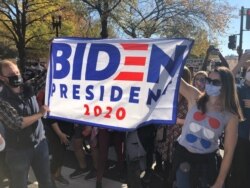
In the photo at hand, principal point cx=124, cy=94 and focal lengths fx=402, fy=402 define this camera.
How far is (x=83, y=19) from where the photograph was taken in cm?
2214

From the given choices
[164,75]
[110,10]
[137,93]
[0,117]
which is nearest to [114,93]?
[137,93]

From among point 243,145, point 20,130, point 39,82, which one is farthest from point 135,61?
point 39,82

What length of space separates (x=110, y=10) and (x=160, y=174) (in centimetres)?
1609

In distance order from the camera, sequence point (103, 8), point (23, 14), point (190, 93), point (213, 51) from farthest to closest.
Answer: point (23, 14)
point (103, 8)
point (213, 51)
point (190, 93)

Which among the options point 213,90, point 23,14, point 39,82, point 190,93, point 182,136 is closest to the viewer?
point 213,90

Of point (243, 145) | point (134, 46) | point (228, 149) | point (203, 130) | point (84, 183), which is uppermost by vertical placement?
point (134, 46)

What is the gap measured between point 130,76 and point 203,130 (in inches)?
41.1

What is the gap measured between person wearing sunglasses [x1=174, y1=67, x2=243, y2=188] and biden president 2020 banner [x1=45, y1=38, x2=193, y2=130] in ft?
1.23

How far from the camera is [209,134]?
10.8 ft

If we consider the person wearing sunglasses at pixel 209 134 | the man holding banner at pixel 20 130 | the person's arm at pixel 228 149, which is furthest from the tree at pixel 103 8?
the person's arm at pixel 228 149

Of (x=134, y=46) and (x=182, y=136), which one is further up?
(x=134, y=46)

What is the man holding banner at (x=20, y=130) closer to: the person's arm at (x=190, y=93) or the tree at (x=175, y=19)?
the person's arm at (x=190, y=93)

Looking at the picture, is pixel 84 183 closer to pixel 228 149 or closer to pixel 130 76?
pixel 130 76

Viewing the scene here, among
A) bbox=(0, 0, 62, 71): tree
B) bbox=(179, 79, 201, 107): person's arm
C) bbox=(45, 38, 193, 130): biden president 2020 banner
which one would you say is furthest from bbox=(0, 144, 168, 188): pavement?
bbox=(0, 0, 62, 71): tree
